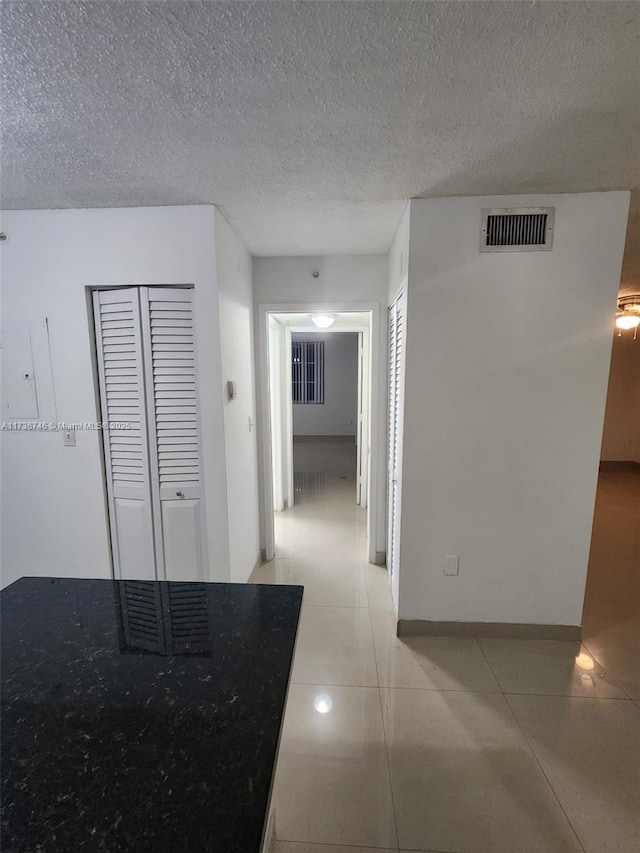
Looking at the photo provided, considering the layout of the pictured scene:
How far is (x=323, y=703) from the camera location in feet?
5.78

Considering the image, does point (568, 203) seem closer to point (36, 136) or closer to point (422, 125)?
point (422, 125)

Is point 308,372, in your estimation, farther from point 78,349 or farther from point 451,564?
point 451,564

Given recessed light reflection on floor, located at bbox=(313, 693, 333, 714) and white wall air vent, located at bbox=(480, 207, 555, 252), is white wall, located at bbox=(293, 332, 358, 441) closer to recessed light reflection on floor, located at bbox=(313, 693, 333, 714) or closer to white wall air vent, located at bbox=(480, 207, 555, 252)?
white wall air vent, located at bbox=(480, 207, 555, 252)

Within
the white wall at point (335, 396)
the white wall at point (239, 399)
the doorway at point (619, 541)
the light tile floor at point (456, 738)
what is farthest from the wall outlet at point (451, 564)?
the white wall at point (335, 396)

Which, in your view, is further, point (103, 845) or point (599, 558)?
point (599, 558)

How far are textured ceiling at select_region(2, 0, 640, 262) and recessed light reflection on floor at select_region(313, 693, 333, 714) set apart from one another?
243cm

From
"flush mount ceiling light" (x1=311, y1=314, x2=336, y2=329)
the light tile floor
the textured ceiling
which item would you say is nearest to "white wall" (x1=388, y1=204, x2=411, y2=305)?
the textured ceiling

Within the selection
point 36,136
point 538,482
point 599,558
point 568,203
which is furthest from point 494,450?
point 36,136

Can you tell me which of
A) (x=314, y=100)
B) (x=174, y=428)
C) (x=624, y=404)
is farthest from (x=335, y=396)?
(x=314, y=100)

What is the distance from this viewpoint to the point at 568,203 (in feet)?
6.13

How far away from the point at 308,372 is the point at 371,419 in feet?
19.9

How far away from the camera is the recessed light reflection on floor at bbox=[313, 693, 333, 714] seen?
1.73 m

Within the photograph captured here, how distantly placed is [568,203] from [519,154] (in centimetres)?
56

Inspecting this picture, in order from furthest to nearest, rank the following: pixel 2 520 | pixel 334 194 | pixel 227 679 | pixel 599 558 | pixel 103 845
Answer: pixel 599 558 → pixel 2 520 → pixel 334 194 → pixel 227 679 → pixel 103 845
